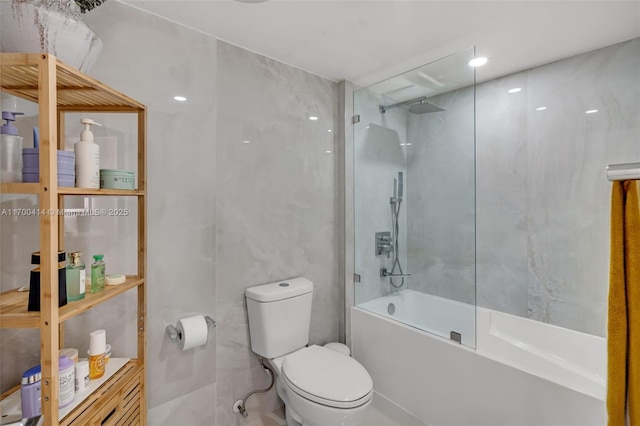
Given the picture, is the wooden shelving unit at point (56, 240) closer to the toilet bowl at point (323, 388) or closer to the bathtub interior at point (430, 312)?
the toilet bowl at point (323, 388)

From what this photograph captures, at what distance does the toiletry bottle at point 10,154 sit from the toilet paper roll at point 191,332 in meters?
0.90

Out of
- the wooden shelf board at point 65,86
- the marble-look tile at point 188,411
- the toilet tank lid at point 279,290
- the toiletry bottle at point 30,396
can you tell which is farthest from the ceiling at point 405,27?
the marble-look tile at point 188,411

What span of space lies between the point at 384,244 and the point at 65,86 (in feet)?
6.63

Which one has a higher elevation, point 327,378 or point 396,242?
point 396,242

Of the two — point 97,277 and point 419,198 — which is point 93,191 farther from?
point 419,198

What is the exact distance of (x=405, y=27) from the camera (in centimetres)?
159

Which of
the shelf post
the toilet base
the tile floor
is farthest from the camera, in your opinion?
the tile floor

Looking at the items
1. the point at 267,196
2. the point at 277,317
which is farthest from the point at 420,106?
the point at 277,317

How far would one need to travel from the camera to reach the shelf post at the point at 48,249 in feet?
2.54

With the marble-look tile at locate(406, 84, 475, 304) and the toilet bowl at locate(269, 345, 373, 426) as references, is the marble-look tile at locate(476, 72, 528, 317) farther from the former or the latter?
the toilet bowl at locate(269, 345, 373, 426)

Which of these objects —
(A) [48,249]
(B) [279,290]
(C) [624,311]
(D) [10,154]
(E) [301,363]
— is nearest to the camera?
(A) [48,249]

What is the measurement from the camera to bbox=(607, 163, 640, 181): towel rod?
957mm

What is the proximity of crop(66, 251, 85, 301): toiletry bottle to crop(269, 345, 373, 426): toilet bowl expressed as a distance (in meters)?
1.03

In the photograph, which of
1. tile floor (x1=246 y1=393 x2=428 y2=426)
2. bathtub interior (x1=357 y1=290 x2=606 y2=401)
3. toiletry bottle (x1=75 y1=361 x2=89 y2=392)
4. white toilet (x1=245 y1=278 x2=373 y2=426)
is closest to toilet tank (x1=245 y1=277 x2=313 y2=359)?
white toilet (x1=245 y1=278 x2=373 y2=426)
